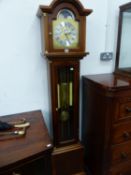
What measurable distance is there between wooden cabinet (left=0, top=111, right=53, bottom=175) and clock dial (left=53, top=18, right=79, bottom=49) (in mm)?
680

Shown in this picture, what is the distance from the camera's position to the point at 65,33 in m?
1.18

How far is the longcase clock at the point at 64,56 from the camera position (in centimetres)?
111

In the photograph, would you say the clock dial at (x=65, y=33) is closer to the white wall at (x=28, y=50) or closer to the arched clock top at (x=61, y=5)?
the arched clock top at (x=61, y=5)

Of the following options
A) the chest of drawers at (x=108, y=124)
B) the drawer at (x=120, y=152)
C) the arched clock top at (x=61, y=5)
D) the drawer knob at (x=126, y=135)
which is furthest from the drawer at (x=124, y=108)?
the arched clock top at (x=61, y=5)

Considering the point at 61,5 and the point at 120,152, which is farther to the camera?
the point at 120,152

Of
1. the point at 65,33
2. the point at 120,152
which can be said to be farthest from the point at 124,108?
the point at 65,33

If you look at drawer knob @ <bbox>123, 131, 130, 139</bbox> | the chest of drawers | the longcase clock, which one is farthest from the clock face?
drawer knob @ <bbox>123, 131, 130, 139</bbox>

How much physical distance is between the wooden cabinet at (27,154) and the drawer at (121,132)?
0.58 m

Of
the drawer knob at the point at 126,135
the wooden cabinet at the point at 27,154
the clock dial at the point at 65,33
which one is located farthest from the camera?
the drawer knob at the point at 126,135

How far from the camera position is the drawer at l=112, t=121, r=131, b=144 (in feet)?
4.04

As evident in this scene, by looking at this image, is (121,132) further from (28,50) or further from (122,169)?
(28,50)

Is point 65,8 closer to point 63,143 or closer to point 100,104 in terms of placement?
point 100,104

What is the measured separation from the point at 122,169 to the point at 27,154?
3.30 ft

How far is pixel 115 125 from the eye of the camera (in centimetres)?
121
